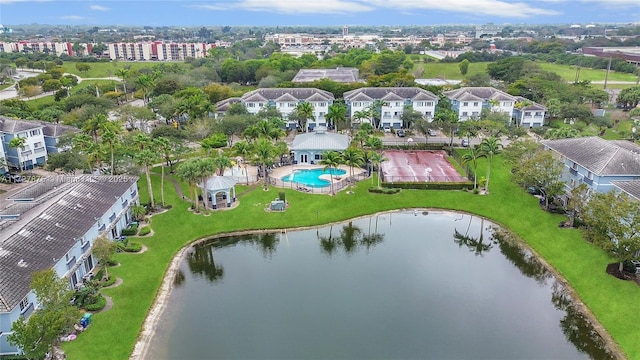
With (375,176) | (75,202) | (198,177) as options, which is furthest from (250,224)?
(375,176)

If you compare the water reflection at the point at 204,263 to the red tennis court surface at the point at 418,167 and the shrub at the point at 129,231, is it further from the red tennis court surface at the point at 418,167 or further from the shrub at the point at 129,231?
the red tennis court surface at the point at 418,167

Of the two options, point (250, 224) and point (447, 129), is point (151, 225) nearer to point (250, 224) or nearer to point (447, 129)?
point (250, 224)

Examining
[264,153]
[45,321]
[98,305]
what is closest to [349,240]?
[264,153]

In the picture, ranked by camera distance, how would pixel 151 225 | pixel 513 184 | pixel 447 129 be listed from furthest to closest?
pixel 447 129 < pixel 513 184 < pixel 151 225

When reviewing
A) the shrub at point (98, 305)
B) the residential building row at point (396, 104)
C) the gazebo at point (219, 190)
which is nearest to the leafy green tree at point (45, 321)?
the shrub at point (98, 305)

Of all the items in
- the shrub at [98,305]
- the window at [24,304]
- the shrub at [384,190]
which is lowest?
the shrub at [98,305]

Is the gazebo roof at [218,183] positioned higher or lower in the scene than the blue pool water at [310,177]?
higher

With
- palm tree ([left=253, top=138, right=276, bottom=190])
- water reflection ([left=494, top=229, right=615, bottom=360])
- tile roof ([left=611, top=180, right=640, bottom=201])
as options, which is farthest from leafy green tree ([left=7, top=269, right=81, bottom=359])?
tile roof ([left=611, top=180, right=640, bottom=201])
